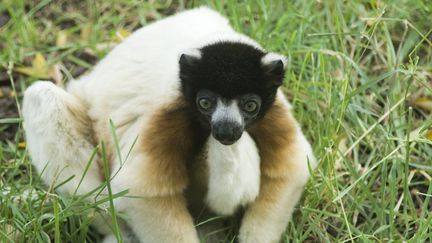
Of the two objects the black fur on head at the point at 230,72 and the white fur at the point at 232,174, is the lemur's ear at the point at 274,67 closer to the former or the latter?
the black fur on head at the point at 230,72

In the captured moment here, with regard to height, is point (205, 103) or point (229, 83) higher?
point (229, 83)

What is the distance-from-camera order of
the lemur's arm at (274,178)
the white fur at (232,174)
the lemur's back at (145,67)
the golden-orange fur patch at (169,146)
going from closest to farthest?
the white fur at (232,174)
the golden-orange fur patch at (169,146)
the lemur's arm at (274,178)
the lemur's back at (145,67)

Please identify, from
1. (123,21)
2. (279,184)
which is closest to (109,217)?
(279,184)

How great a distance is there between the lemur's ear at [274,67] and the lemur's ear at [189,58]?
41cm

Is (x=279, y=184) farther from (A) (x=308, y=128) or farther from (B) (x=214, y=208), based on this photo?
(A) (x=308, y=128)

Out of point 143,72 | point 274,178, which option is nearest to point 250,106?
point 274,178

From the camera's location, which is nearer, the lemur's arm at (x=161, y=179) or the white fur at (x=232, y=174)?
the white fur at (x=232, y=174)

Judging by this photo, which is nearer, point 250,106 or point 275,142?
point 250,106

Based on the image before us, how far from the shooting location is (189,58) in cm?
507

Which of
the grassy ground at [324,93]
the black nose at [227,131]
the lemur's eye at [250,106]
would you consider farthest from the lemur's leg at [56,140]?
the lemur's eye at [250,106]

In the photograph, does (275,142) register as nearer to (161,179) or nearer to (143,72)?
(161,179)

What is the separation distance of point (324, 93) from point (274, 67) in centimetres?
164

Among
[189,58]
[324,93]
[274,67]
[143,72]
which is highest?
[189,58]

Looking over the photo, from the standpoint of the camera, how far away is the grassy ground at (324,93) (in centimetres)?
561
